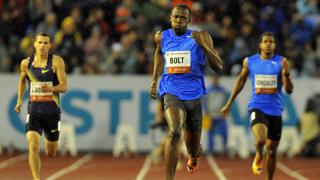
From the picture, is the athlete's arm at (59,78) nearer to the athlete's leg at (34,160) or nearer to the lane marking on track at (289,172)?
the athlete's leg at (34,160)

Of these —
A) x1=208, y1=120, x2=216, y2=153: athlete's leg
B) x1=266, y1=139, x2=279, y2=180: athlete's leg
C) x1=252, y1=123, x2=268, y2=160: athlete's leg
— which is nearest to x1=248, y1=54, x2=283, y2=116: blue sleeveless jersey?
x1=252, y1=123, x2=268, y2=160: athlete's leg

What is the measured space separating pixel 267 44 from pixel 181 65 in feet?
7.43

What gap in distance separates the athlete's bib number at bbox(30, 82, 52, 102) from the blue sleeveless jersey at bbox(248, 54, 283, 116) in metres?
2.61

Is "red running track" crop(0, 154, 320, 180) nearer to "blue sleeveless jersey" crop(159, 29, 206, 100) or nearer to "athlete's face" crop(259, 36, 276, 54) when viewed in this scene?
"athlete's face" crop(259, 36, 276, 54)

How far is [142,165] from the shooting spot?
15.5 meters

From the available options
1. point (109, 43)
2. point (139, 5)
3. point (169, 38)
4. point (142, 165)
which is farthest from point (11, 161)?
point (169, 38)

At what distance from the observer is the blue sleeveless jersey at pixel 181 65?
30.8 feet

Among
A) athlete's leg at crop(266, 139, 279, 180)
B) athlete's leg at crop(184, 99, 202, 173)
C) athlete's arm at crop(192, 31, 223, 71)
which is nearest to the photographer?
athlete's arm at crop(192, 31, 223, 71)

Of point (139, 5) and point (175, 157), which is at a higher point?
point (139, 5)

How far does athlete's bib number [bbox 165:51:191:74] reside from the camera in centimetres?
936

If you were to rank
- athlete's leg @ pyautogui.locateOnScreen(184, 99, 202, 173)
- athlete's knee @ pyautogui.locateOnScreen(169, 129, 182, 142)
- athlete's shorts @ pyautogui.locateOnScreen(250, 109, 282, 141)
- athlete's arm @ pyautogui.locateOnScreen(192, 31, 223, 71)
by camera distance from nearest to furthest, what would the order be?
1. athlete's knee @ pyautogui.locateOnScreen(169, 129, 182, 142)
2. athlete's arm @ pyautogui.locateOnScreen(192, 31, 223, 71)
3. athlete's leg @ pyautogui.locateOnScreen(184, 99, 202, 173)
4. athlete's shorts @ pyautogui.locateOnScreen(250, 109, 282, 141)

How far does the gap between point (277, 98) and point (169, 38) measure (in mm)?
2438

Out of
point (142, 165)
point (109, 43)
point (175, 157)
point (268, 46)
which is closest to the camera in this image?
point (175, 157)

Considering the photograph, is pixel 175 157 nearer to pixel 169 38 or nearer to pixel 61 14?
pixel 169 38
